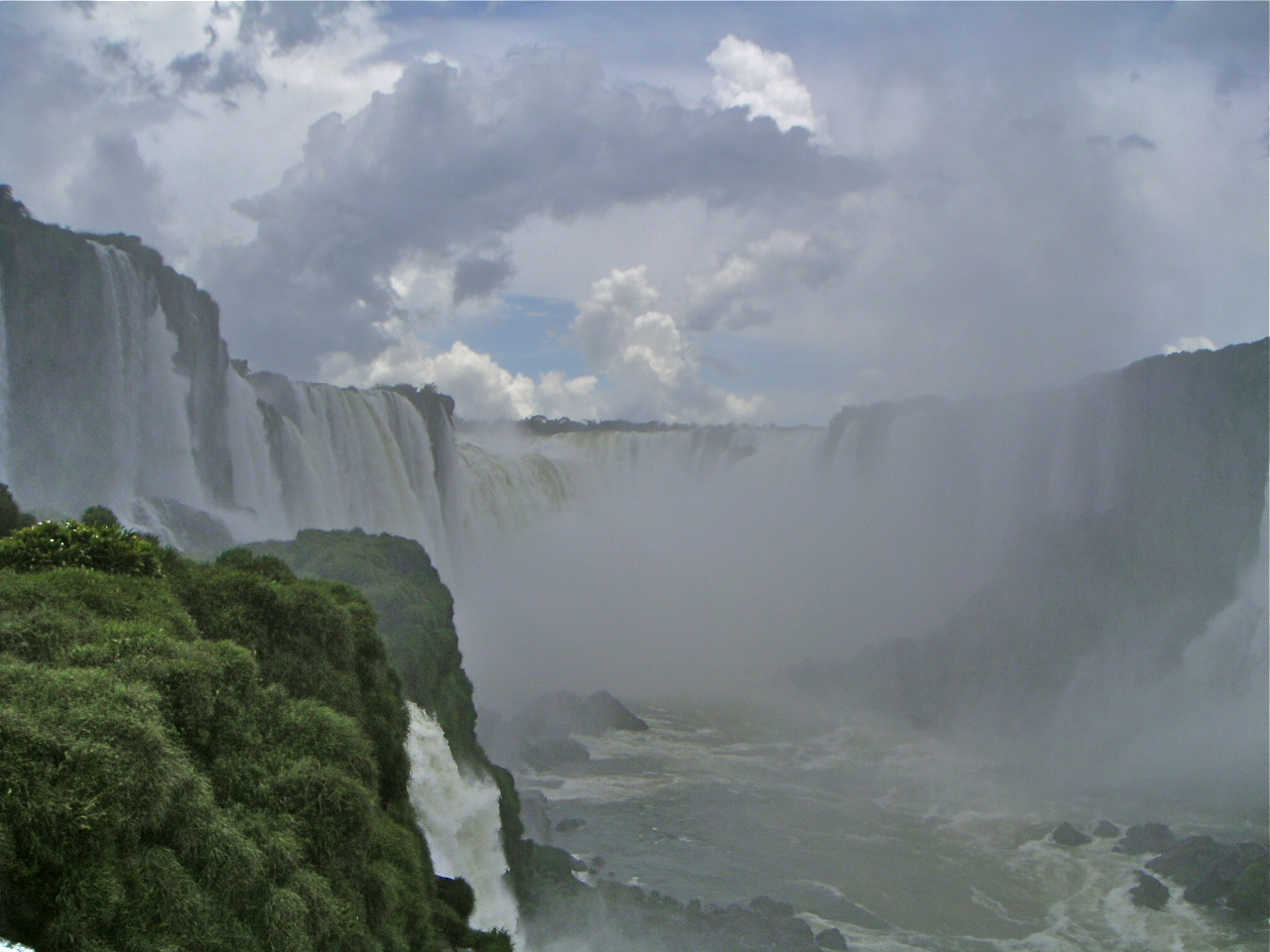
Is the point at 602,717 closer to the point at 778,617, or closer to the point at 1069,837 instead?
the point at 1069,837

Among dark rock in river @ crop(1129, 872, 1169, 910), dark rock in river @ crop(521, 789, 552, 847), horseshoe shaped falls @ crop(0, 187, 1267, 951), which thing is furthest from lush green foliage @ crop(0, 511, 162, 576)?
dark rock in river @ crop(1129, 872, 1169, 910)

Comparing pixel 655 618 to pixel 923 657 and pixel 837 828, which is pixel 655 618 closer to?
pixel 923 657

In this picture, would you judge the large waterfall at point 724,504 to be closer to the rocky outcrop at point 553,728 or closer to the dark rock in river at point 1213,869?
the rocky outcrop at point 553,728

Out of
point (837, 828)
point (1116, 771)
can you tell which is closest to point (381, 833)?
point (837, 828)

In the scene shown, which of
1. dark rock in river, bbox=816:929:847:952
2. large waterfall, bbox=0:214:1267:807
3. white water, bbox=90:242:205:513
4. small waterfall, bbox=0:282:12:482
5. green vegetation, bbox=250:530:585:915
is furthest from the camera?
large waterfall, bbox=0:214:1267:807

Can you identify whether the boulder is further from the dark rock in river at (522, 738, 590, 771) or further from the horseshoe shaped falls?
the dark rock in river at (522, 738, 590, 771)

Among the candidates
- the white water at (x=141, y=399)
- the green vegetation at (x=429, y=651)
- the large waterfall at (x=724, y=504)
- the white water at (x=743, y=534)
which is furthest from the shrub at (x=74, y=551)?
the white water at (x=743, y=534)
